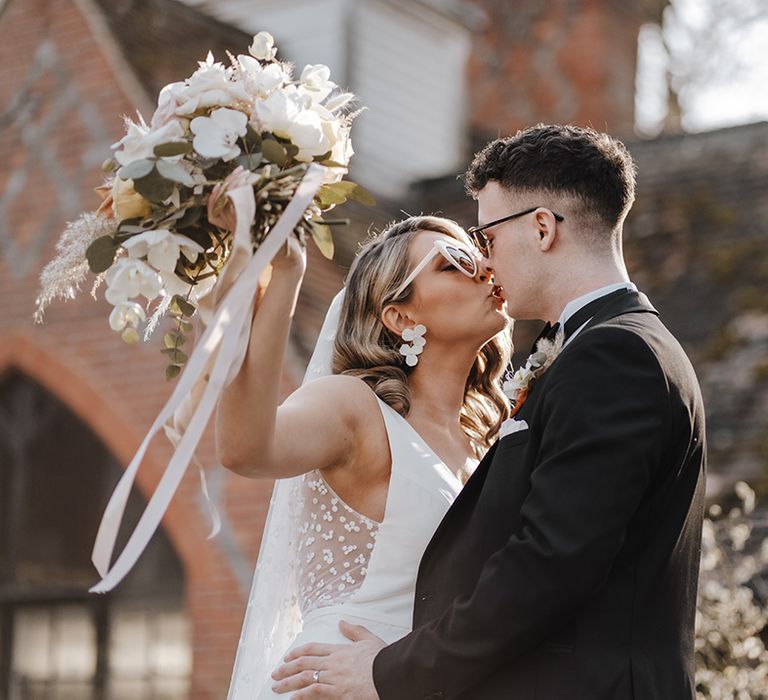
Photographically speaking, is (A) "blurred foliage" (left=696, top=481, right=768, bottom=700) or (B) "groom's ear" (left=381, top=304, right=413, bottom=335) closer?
(B) "groom's ear" (left=381, top=304, right=413, bottom=335)

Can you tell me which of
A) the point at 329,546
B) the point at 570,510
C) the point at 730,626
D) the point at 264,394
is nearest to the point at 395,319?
the point at 329,546

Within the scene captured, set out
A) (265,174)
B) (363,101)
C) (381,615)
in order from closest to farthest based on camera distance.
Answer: (265,174) → (381,615) → (363,101)

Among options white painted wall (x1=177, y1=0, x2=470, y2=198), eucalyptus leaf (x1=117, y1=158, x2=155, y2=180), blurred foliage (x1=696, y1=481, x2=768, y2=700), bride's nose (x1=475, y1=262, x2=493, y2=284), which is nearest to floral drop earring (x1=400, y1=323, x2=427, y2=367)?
bride's nose (x1=475, y1=262, x2=493, y2=284)

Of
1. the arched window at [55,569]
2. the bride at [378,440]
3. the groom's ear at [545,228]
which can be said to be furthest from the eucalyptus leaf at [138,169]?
the arched window at [55,569]

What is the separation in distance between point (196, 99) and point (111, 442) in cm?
670

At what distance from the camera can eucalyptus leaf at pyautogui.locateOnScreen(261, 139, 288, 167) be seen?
9.86ft

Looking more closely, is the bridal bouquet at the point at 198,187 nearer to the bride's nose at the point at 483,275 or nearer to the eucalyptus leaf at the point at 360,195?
the eucalyptus leaf at the point at 360,195

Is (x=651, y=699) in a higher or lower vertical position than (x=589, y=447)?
lower

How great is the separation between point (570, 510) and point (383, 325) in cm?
133

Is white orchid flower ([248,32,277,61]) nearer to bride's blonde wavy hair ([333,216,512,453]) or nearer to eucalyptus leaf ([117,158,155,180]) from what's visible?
eucalyptus leaf ([117,158,155,180])

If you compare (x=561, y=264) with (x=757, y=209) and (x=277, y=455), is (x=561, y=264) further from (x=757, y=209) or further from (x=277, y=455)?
(x=757, y=209)

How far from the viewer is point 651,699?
2.85 metres

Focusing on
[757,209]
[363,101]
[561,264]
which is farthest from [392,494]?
[363,101]

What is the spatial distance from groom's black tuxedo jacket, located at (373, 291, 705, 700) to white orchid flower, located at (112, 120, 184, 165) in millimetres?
945
